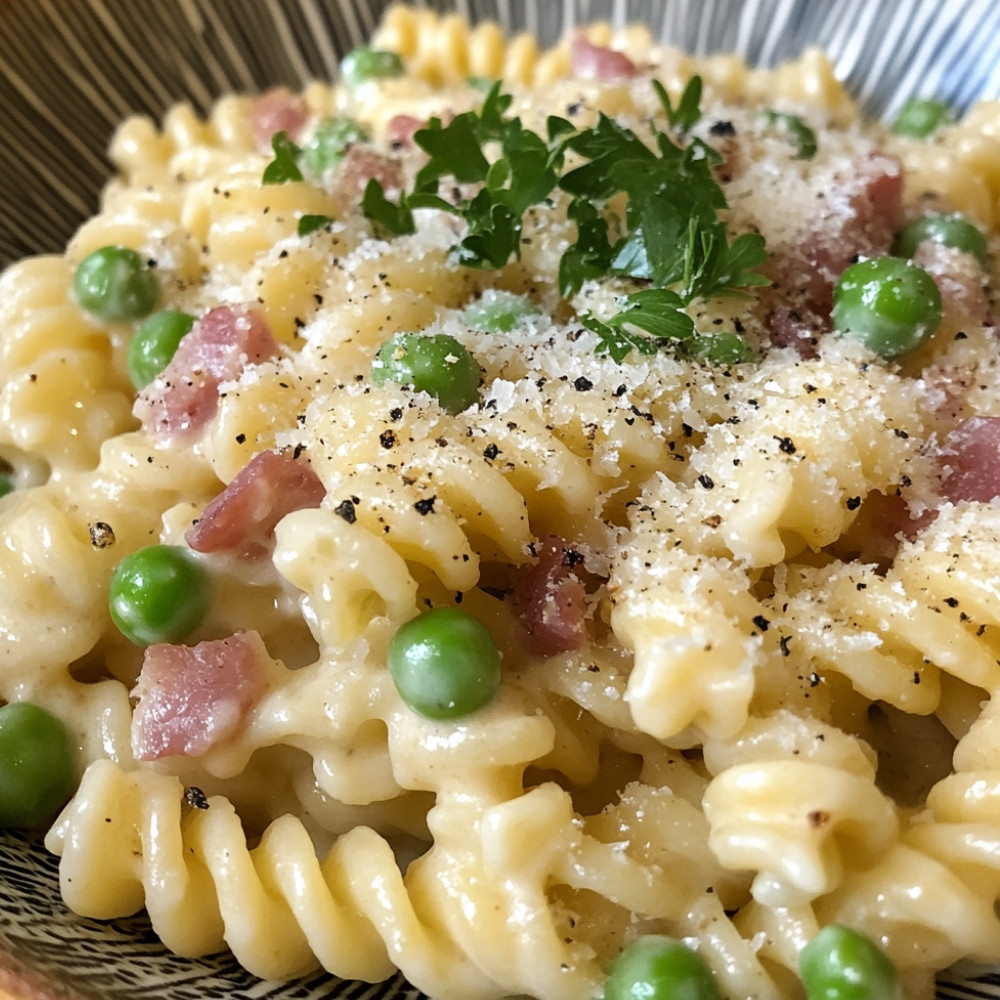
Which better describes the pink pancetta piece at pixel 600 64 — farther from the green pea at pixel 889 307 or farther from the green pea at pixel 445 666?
the green pea at pixel 445 666

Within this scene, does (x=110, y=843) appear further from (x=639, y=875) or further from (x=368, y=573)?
(x=639, y=875)

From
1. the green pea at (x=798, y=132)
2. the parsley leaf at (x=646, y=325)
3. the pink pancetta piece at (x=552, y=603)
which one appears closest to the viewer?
the pink pancetta piece at (x=552, y=603)

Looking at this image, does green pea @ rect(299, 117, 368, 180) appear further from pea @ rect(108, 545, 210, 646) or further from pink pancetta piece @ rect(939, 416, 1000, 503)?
pink pancetta piece @ rect(939, 416, 1000, 503)

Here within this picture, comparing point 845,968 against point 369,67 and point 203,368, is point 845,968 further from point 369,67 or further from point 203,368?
A: point 369,67

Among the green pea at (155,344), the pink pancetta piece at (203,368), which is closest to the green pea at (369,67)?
the green pea at (155,344)

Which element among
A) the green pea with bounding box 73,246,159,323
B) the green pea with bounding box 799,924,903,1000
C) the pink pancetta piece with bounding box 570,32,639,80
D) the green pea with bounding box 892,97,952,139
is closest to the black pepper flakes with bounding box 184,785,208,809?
the green pea with bounding box 799,924,903,1000

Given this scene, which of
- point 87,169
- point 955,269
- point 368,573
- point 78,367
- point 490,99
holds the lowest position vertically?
point 368,573

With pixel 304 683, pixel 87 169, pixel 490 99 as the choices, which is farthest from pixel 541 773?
pixel 87 169
